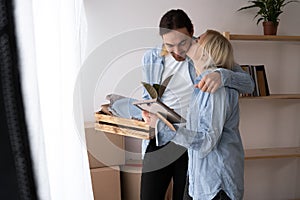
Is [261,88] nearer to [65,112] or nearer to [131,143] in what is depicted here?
[131,143]

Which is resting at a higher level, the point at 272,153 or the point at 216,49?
the point at 216,49

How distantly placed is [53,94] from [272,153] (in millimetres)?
2343

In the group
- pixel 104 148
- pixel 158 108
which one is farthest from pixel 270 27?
pixel 158 108

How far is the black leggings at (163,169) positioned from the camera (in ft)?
5.28

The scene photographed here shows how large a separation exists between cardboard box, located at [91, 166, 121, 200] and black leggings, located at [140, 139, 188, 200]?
559 mm

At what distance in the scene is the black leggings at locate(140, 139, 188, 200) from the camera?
1609 millimetres

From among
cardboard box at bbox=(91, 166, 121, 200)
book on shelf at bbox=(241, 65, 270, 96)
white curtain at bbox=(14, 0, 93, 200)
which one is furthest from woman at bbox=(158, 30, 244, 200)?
book on shelf at bbox=(241, 65, 270, 96)

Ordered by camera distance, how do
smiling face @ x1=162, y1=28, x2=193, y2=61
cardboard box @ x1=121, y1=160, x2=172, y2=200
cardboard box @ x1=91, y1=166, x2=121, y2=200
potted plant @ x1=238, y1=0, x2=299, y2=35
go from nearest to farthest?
smiling face @ x1=162, y1=28, x2=193, y2=61, cardboard box @ x1=91, y1=166, x2=121, y2=200, cardboard box @ x1=121, y1=160, x2=172, y2=200, potted plant @ x1=238, y1=0, x2=299, y2=35

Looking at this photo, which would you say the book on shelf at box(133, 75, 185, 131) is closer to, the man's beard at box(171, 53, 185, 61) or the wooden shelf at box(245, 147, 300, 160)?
the man's beard at box(171, 53, 185, 61)

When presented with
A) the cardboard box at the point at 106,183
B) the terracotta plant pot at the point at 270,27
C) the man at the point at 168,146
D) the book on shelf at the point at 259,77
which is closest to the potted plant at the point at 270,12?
the terracotta plant pot at the point at 270,27

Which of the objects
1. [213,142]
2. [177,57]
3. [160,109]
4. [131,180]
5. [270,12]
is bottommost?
[131,180]

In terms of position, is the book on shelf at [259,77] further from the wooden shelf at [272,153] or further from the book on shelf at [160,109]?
the book on shelf at [160,109]

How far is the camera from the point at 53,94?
1.35 feet

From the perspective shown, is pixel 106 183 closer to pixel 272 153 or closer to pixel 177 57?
→ pixel 177 57
